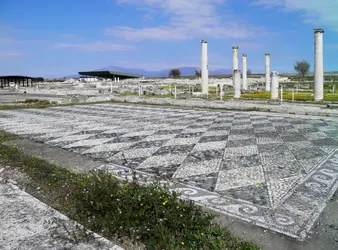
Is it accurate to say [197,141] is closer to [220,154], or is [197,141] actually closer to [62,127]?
[220,154]

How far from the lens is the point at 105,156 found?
205 inches

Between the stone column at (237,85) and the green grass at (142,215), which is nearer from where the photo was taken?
the green grass at (142,215)

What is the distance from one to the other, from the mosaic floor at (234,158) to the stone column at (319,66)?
6751 mm

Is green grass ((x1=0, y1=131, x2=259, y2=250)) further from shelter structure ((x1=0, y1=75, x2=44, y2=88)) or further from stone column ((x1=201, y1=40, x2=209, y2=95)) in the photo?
shelter structure ((x1=0, y1=75, x2=44, y2=88))

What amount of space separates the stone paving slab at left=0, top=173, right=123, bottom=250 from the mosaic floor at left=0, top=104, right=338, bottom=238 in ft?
4.32

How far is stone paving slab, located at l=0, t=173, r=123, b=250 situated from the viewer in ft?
7.71

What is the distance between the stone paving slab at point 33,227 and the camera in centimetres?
235

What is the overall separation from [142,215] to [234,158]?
2.73m

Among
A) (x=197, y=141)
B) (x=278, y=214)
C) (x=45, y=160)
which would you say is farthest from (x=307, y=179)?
(x=45, y=160)

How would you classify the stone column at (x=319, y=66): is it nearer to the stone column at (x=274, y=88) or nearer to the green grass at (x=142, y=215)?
the stone column at (x=274, y=88)

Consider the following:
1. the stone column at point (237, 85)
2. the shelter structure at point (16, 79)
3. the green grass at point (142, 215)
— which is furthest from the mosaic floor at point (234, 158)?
the shelter structure at point (16, 79)

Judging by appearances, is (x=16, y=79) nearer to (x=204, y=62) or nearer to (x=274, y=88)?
(x=204, y=62)

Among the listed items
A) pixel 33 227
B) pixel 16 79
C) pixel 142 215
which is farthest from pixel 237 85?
pixel 16 79

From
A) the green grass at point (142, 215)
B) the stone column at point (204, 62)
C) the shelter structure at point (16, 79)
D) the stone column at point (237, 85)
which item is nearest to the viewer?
the green grass at point (142, 215)
